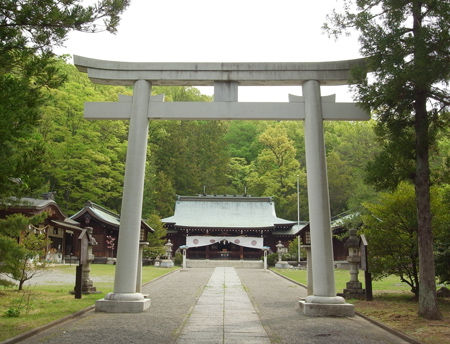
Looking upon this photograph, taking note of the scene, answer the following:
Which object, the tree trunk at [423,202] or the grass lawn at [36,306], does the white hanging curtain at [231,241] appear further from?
the tree trunk at [423,202]

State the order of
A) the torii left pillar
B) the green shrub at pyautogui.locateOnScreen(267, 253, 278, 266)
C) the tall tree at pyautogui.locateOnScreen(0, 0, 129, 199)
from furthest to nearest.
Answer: the green shrub at pyautogui.locateOnScreen(267, 253, 278, 266)
the torii left pillar
the tall tree at pyautogui.locateOnScreen(0, 0, 129, 199)

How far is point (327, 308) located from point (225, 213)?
106 ft

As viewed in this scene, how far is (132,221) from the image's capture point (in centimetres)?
Result: 902

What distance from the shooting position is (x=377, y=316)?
8.91 meters

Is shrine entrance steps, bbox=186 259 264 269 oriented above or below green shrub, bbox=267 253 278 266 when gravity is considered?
below

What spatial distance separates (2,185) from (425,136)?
7.93 metres

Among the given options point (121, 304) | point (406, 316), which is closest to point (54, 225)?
point (121, 304)

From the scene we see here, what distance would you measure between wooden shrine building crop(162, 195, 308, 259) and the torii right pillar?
89.8 feet

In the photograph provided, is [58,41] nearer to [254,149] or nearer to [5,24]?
[5,24]

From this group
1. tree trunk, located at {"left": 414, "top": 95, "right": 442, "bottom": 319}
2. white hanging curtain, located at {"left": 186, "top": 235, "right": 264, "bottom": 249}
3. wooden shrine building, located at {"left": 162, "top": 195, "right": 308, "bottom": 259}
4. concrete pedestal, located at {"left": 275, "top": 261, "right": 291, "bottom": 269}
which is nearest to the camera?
tree trunk, located at {"left": 414, "top": 95, "right": 442, "bottom": 319}

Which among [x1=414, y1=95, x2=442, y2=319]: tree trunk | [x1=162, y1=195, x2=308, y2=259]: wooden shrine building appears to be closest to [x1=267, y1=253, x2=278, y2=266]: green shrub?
[x1=162, y1=195, x2=308, y2=259]: wooden shrine building

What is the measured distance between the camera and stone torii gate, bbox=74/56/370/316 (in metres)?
9.07

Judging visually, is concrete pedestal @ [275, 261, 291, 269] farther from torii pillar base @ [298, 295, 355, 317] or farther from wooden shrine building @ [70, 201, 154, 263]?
torii pillar base @ [298, 295, 355, 317]

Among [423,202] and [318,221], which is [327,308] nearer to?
[318,221]
